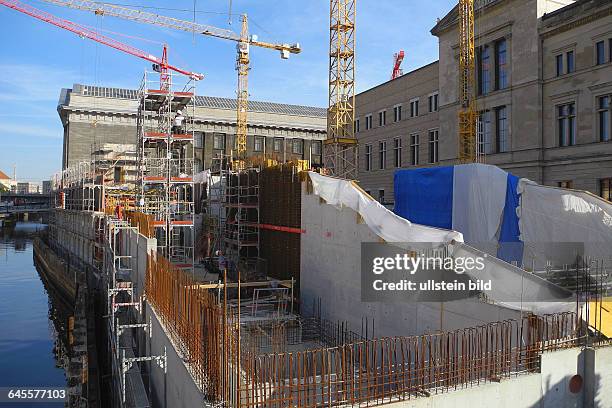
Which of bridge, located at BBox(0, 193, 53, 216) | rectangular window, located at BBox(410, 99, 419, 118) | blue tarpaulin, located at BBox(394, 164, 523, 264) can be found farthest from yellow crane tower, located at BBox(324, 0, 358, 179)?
bridge, located at BBox(0, 193, 53, 216)

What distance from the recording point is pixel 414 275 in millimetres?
14945

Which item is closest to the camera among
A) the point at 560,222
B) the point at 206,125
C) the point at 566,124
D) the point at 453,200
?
the point at 560,222

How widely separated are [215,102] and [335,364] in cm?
7663

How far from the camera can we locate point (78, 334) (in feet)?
70.2

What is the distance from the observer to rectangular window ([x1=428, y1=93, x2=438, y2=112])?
45.1 metres

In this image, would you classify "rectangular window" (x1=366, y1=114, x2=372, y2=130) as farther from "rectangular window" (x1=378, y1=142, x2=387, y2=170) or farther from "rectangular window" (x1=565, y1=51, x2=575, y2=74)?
"rectangular window" (x1=565, y1=51, x2=575, y2=74)

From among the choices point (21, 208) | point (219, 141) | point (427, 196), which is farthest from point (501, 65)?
point (21, 208)

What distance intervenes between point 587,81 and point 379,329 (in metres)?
23.2

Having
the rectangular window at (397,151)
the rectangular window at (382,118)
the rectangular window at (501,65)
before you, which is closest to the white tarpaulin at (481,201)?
the rectangular window at (501,65)

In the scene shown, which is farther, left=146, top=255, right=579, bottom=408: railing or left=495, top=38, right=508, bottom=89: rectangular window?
left=495, top=38, right=508, bottom=89: rectangular window

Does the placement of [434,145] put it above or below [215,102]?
below

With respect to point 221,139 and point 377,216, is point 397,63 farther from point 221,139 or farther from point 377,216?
point 377,216

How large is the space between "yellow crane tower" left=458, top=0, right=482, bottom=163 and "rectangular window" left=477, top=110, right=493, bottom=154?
536mm

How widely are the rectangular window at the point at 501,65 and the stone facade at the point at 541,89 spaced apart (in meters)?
0.07
